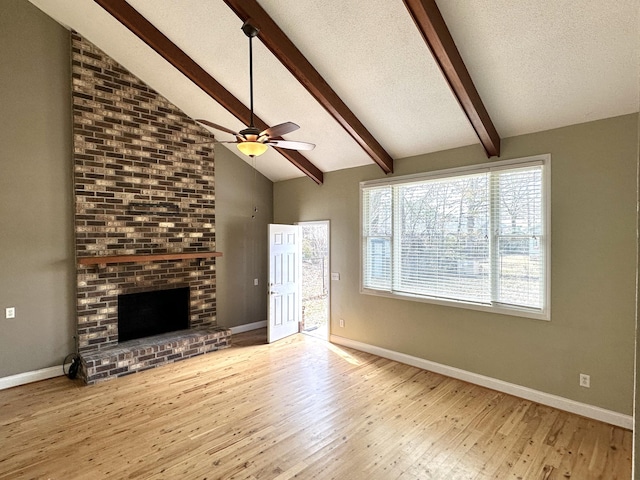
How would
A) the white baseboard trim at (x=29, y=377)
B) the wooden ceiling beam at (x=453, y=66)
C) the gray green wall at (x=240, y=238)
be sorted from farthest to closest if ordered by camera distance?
the gray green wall at (x=240, y=238) < the white baseboard trim at (x=29, y=377) < the wooden ceiling beam at (x=453, y=66)

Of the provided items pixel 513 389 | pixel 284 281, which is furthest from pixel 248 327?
pixel 513 389

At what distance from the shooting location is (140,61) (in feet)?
14.0

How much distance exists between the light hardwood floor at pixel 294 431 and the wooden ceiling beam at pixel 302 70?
9.98 feet

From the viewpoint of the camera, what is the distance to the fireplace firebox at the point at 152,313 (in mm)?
4707

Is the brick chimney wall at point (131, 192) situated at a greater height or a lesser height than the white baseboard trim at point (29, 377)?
greater

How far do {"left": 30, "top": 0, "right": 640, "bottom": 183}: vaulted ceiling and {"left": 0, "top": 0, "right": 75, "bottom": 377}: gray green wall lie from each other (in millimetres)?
502

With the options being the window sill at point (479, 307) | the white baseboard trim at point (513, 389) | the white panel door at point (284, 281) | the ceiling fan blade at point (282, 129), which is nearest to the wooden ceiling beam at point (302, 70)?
the ceiling fan blade at point (282, 129)

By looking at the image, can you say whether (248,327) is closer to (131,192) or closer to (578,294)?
(131,192)

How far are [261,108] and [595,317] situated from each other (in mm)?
4402

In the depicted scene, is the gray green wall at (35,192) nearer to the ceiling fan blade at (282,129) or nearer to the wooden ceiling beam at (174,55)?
the wooden ceiling beam at (174,55)

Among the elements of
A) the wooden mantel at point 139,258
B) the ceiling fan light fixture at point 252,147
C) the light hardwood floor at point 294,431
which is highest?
the ceiling fan light fixture at point 252,147

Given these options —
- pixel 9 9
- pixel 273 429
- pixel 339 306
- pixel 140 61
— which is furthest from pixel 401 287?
pixel 9 9

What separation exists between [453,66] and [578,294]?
248 cm

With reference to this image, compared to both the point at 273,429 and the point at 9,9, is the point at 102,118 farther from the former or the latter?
the point at 273,429
